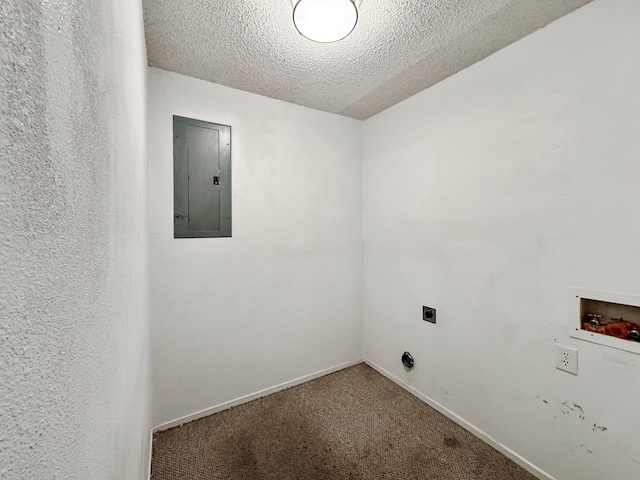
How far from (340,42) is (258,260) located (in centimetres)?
154

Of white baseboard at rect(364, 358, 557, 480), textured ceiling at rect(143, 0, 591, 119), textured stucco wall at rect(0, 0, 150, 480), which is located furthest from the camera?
white baseboard at rect(364, 358, 557, 480)

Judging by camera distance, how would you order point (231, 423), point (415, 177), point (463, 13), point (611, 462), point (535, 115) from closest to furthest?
1. point (611, 462)
2. point (463, 13)
3. point (535, 115)
4. point (231, 423)
5. point (415, 177)

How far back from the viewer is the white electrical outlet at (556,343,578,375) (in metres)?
1.32

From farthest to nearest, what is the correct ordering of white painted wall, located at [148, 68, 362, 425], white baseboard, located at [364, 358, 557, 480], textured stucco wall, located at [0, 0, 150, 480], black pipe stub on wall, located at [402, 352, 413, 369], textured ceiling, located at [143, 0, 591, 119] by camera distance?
black pipe stub on wall, located at [402, 352, 413, 369]
white painted wall, located at [148, 68, 362, 425]
white baseboard, located at [364, 358, 557, 480]
textured ceiling, located at [143, 0, 591, 119]
textured stucco wall, located at [0, 0, 150, 480]

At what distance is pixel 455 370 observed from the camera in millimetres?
1884

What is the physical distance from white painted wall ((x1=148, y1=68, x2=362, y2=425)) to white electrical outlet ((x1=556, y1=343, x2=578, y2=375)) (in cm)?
154

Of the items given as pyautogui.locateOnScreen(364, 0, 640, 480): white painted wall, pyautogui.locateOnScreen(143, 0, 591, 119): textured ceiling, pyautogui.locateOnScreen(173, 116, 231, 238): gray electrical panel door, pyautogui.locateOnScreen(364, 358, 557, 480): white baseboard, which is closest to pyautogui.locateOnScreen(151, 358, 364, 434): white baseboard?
pyautogui.locateOnScreen(364, 358, 557, 480): white baseboard

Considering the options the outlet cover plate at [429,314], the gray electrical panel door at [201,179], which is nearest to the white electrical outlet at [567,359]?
the outlet cover plate at [429,314]

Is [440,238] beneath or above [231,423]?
above

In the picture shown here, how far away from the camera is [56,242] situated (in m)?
0.28

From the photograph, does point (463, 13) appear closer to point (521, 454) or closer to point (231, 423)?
point (521, 454)

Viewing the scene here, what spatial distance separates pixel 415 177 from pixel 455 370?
1.45m

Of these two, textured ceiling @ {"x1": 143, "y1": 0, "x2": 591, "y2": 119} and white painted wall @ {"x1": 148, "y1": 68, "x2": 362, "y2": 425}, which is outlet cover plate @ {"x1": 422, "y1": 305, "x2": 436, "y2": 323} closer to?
white painted wall @ {"x1": 148, "y1": 68, "x2": 362, "y2": 425}

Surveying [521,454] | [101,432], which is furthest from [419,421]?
[101,432]
